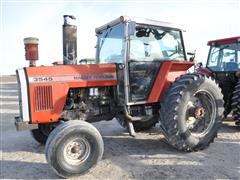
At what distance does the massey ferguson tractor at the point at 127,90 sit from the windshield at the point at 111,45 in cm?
2

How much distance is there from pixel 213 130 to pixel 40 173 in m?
3.04

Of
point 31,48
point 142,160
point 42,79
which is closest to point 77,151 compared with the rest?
point 142,160

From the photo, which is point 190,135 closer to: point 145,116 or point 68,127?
point 145,116

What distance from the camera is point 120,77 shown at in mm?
5605

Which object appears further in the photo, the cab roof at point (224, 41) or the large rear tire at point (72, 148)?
the cab roof at point (224, 41)

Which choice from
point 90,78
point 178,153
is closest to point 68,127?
point 90,78

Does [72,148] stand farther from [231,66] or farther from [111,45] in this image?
[231,66]

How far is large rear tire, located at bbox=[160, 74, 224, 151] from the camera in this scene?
17.5 feet

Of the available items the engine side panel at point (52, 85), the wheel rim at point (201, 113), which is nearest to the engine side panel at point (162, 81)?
the wheel rim at point (201, 113)

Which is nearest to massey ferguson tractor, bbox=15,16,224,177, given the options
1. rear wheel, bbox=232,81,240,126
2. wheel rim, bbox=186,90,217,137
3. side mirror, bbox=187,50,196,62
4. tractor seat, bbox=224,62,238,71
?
wheel rim, bbox=186,90,217,137

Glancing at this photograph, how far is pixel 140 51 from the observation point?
18.3 ft

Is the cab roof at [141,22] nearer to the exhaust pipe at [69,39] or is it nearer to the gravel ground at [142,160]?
the exhaust pipe at [69,39]

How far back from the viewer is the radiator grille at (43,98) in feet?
16.9

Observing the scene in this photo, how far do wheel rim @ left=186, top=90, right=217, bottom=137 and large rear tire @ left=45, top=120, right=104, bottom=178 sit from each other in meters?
1.84
